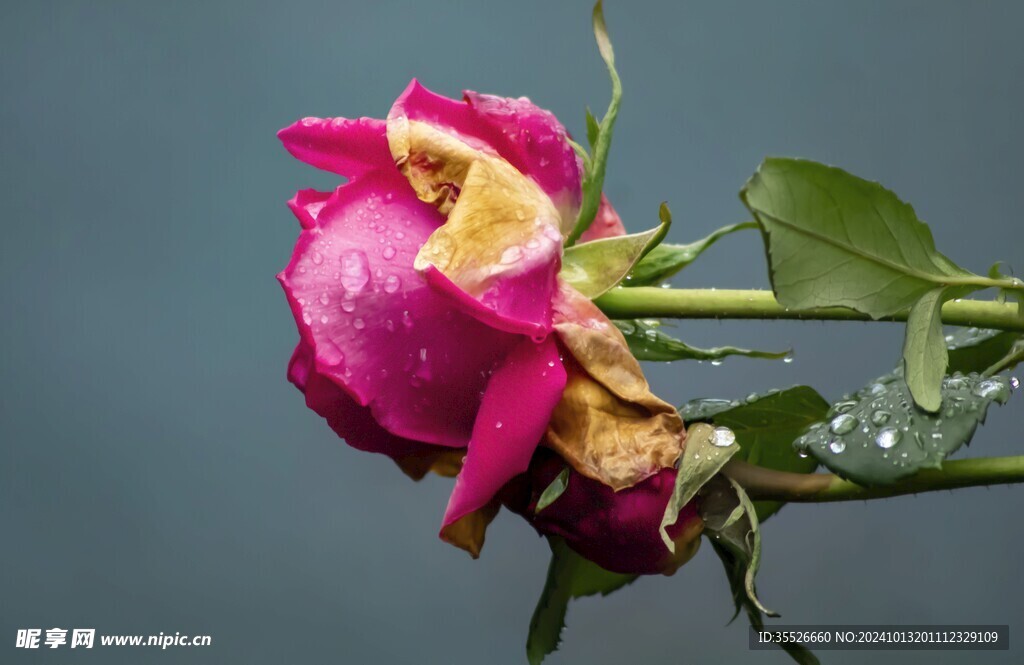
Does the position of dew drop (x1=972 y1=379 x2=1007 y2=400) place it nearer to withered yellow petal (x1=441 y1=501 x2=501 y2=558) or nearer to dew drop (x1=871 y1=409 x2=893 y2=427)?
dew drop (x1=871 y1=409 x2=893 y2=427)

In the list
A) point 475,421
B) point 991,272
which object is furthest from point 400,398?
point 991,272

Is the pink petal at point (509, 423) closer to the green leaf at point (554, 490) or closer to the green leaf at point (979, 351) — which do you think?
the green leaf at point (554, 490)

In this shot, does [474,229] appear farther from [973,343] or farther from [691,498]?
[973,343]

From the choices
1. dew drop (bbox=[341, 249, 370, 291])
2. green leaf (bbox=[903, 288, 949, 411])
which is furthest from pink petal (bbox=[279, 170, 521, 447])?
green leaf (bbox=[903, 288, 949, 411])

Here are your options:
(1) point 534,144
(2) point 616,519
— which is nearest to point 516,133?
(1) point 534,144

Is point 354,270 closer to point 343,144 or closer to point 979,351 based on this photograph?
point 343,144

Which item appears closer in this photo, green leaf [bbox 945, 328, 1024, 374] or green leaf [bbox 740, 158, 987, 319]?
green leaf [bbox 740, 158, 987, 319]

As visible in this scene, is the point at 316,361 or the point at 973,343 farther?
the point at 973,343
